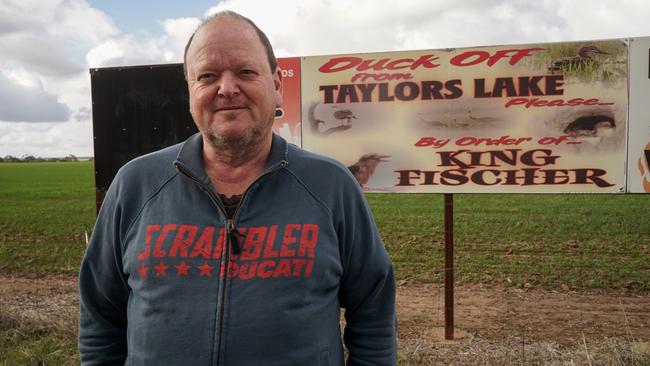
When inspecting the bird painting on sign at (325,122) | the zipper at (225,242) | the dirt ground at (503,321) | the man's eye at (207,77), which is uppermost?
the bird painting on sign at (325,122)

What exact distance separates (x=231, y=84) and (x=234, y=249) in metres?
0.58

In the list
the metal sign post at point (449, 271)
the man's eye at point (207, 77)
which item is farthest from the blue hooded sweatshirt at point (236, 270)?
the metal sign post at point (449, 271)

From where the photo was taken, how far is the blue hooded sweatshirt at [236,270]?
1.65 meters

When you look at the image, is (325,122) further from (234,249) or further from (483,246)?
(483,246)

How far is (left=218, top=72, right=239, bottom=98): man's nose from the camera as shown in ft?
5.77

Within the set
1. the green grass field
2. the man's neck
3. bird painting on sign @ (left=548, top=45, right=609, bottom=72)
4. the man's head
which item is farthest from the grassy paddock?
the man's head

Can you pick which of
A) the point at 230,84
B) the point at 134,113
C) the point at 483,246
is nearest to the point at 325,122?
the point at 134,113

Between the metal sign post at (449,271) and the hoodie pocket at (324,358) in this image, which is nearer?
the hoodie pocket at (324,358)

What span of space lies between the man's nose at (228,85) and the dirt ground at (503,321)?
3.05m

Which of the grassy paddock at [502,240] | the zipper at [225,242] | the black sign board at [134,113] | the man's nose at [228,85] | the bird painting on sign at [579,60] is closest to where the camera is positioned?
the zipper at [225,242]

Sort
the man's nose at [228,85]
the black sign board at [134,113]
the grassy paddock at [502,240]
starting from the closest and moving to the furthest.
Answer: the man's nose at [228,85] → the black sign board at [134,113] → the grassy paddock at [502,240]

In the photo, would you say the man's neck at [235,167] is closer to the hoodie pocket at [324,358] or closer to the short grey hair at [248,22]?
the short grey hair at [248,22]

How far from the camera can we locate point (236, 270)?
5.48 feet

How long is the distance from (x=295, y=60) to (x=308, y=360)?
11.4 feet
